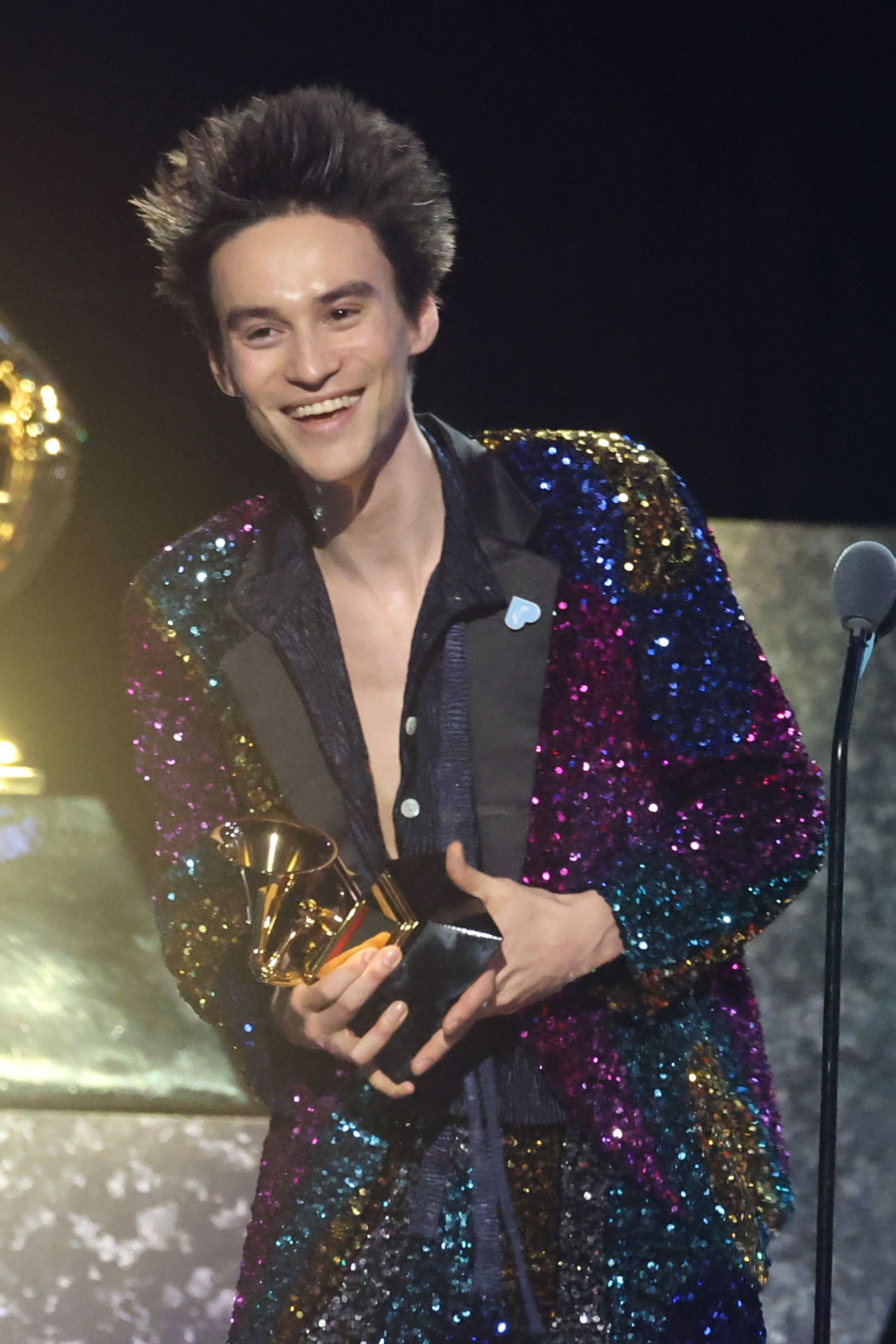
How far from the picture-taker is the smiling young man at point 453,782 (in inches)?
54.3

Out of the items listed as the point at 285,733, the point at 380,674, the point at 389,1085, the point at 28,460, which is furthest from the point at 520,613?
the point at 28,460

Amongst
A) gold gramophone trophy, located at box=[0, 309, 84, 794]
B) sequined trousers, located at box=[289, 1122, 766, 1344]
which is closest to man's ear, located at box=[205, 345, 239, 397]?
gold gramophone trophy, located at box=[0, 309, 84, 794]

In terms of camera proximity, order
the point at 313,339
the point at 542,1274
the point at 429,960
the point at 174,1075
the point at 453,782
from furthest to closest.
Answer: the point at 174,1075 → the point at 313,339 → the point at 453,782 → the point at 542,1274 → the point at 429,960

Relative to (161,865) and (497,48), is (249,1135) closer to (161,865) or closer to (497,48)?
(161,865)

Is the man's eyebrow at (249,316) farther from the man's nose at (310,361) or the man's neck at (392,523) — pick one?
the man's neck at (392,523)

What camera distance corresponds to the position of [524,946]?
4.43 ft

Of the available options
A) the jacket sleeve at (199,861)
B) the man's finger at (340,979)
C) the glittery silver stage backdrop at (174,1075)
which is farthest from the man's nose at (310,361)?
the glittery silver stage backdrop at (174,1075)

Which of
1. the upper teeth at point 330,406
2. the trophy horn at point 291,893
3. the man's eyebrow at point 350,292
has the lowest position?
the trophy horn at point 291,893

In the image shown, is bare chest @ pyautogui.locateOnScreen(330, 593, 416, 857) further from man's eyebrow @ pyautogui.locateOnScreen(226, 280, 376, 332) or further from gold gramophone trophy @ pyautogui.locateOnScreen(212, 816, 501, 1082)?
man's eyebrow @ pyautogui.locateOnScreen(226, 280, 376, 332)

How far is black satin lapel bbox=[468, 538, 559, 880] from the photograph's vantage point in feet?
4.87

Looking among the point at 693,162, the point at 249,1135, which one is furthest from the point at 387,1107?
the point at 693,162

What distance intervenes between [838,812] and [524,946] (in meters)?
0.44

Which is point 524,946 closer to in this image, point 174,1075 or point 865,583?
point 865,583

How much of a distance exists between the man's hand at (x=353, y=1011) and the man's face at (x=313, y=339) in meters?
0.61
